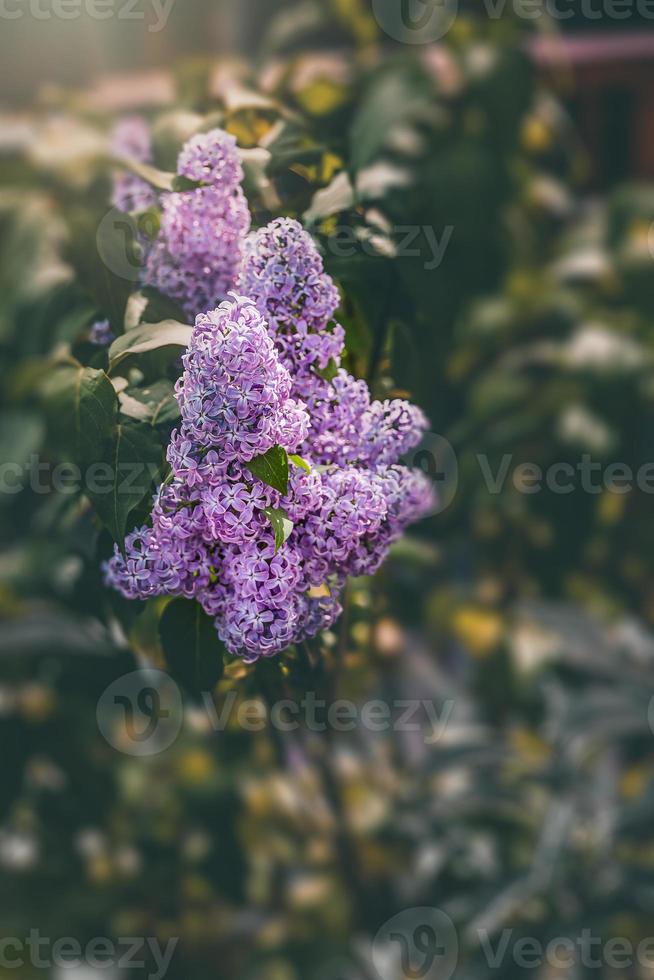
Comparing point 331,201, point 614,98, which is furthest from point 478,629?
point 614,98

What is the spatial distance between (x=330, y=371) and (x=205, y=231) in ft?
0.41

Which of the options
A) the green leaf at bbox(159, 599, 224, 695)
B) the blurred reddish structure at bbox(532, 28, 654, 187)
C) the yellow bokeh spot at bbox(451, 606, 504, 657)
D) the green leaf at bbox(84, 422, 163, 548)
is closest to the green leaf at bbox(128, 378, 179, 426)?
the green leaf at bbox(84, 422, 163, 548)

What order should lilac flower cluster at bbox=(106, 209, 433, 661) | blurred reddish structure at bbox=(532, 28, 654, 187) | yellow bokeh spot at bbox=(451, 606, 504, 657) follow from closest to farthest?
lilac flower cluster at bbox=(106, 209, 433, 661), yellow bokeh spot at bbox=(451, 606, 504, 657), blurred reddish structure at bbox=(532, 28, 654, 187)

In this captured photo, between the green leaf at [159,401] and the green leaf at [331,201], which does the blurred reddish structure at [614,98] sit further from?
the green leaf at [159,401]

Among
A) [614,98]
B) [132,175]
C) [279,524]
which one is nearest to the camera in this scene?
[279,524]

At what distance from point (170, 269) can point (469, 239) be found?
0.78m

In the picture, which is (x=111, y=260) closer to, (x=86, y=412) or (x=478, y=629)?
(x=86, y=412)

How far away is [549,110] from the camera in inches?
63.8

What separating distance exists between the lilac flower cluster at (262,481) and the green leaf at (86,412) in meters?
0.06

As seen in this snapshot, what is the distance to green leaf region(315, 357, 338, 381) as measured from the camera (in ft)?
1.81

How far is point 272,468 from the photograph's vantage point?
0.49 m

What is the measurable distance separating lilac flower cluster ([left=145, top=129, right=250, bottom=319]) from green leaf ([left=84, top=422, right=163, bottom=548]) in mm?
108

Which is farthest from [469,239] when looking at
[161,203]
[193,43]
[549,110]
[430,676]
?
[193,43]

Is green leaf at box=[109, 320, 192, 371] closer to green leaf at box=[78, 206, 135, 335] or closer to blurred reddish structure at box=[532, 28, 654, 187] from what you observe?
green leaf at box=[78, 206, 135, 335]
